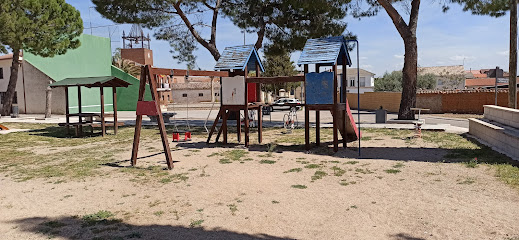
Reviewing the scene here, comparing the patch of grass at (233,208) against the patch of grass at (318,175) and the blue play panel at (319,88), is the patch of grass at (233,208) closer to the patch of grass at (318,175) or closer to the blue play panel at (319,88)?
the patch of grass at (318,175)

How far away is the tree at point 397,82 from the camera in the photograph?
59.4m

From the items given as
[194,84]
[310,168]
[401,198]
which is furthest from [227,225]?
[194,84]

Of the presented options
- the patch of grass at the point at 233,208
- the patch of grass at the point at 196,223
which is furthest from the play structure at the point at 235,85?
the patch of grass at the point at 196,223

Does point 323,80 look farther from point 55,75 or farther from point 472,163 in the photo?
point 55,75

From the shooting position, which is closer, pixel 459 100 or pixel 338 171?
pixel 338 171

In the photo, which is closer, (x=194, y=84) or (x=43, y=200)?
(x=43, y=200)

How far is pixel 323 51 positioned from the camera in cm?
1109

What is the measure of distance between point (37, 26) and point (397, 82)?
1986 inches

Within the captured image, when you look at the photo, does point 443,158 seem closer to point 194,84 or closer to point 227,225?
point 227,225

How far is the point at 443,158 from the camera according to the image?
9289 mm

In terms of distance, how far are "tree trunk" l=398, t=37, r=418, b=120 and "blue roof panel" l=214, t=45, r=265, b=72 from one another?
9.70 meters

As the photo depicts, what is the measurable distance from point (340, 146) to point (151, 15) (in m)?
14.1

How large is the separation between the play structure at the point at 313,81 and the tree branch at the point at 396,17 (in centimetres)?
892

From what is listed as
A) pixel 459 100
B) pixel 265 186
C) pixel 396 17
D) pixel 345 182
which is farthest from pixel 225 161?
pixel 459 100
